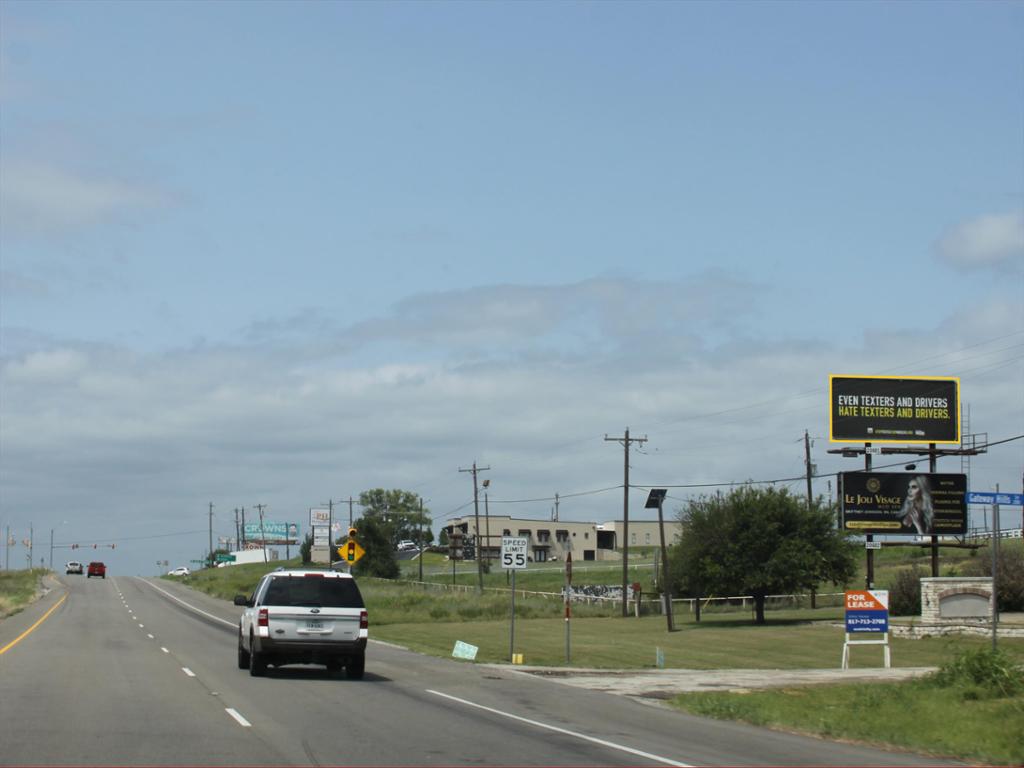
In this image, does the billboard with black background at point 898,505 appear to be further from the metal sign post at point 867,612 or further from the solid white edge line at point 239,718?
the solid white edge line at point 239,718

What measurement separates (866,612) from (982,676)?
1461 centimetres

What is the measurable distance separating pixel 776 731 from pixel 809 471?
6362 cm

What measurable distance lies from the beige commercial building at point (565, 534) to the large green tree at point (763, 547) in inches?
4136

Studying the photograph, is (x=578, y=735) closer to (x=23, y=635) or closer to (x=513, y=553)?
(x=513, y=553)

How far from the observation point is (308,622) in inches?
948

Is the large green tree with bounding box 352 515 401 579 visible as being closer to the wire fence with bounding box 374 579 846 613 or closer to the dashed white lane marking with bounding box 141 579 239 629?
the dashed white lane marking with bounding box 141 579 239 629

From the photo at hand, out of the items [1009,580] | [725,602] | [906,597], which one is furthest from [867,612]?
[725,602]

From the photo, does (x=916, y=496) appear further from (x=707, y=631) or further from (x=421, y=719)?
(x=421, y=719)

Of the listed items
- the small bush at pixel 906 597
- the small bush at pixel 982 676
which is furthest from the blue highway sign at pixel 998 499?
the small bush at pixel 906 597

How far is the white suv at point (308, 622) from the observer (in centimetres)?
2402

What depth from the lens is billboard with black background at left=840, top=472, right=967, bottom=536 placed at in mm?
55875

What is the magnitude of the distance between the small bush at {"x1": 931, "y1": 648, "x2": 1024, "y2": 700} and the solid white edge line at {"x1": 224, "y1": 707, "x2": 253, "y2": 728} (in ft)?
34.8

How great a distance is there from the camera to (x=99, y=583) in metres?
111

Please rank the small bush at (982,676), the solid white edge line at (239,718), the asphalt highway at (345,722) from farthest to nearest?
the small bush at (982,676) → the solid white edge line at (239,718) → the asphalt highway at (345,722)
